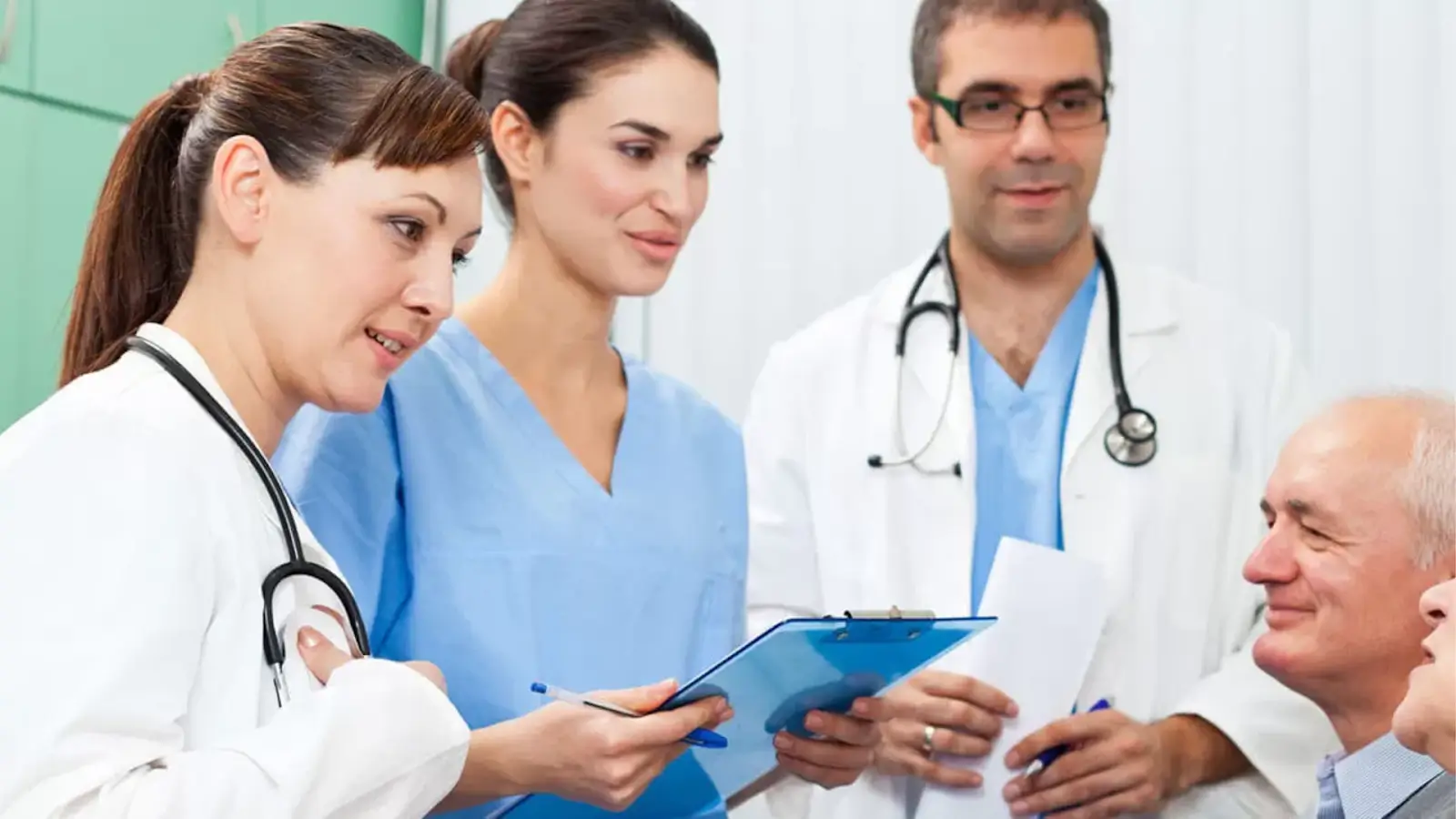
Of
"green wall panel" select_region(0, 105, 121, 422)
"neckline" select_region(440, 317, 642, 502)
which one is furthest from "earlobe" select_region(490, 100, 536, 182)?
"green wall panel" select_region(0, 105, 121, 422)

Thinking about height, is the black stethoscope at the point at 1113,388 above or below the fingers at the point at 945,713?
above

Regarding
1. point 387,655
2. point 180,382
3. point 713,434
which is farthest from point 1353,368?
point 180,382

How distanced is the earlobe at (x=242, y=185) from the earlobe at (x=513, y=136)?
47 cm

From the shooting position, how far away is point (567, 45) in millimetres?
1643

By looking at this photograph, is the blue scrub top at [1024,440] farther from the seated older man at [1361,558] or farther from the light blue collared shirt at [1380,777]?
the light blue collared shirt at [1380,777]

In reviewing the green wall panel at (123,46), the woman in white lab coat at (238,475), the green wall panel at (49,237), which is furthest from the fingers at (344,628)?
the green wall panel at (123,46)

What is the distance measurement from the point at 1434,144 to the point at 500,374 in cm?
179

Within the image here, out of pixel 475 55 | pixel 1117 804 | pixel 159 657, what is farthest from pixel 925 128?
pixel 159 657

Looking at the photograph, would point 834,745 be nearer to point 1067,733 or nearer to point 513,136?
point 1067,733

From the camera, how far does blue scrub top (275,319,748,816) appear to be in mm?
1485

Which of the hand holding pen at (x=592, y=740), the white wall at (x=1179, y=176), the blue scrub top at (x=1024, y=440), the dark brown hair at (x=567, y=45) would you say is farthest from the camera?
the white wall at (x=1179, y=176)

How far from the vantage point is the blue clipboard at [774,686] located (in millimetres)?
1268

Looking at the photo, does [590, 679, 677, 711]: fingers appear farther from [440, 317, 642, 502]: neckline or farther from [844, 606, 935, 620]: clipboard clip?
[440, 317, 642, 502]: neckline

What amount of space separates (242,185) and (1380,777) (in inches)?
42.4
